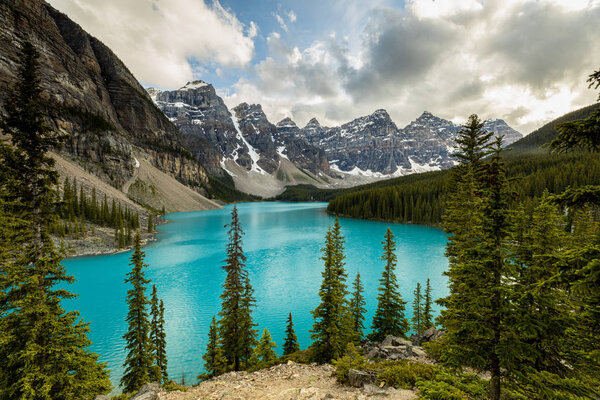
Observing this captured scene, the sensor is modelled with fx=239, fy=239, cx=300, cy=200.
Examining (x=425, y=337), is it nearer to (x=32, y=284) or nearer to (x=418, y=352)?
(x=418, y=352)

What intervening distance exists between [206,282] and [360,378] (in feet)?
100

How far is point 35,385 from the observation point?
27.9 ft

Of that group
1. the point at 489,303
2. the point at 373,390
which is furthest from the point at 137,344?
the point at 489,303

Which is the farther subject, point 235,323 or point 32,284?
point 235,323

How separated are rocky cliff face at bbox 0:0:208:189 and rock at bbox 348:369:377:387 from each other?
4960 inches

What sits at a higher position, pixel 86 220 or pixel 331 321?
pixel 86 220

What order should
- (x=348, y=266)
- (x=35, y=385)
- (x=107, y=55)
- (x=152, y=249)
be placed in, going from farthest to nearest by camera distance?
(x=107, y=55) → (x=152, y=249) → (x=348, y=266) → (x=35, y=385)

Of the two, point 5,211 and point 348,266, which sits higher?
point 5,211

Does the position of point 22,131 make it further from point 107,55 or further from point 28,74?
point 107,55

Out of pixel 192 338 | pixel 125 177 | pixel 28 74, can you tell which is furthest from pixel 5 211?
pixel 125 177

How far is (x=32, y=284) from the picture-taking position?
8828 millimetres

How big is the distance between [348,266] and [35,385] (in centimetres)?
3678

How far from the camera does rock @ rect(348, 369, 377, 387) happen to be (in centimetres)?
932

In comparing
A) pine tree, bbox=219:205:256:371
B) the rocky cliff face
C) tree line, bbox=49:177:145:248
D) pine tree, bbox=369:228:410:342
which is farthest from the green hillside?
the rocky cliff face
